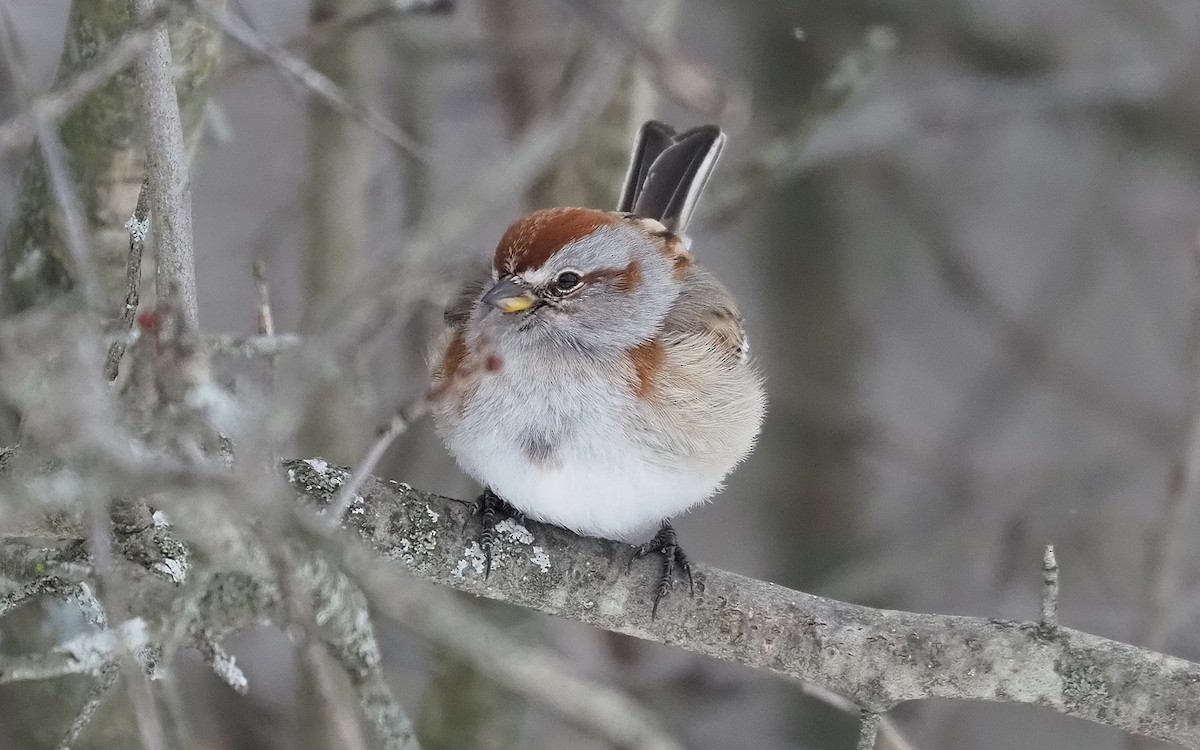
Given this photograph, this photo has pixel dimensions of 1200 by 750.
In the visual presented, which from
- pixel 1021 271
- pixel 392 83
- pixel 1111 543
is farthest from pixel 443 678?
pixel 1021 271

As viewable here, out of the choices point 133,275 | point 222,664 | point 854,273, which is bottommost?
point 222,664

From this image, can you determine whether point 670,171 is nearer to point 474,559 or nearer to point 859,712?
point 474,559

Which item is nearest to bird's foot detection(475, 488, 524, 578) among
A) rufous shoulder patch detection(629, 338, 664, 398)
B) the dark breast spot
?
the dark breast spot

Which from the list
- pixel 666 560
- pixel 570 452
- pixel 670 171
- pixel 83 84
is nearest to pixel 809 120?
pixel 670 171

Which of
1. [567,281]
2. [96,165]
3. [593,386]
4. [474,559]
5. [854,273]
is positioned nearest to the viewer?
[474,559]

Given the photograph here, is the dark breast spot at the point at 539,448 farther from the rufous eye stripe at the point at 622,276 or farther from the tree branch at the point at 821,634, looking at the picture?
the rufous eye stripe at the point at 622,276

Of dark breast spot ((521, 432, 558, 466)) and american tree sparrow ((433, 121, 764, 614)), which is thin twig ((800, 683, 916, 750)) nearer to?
american tree sparrow ((433, 121, 764, 614))

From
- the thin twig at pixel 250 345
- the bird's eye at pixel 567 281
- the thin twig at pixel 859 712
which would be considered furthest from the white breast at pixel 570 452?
the thin twig at pixel 250 345
